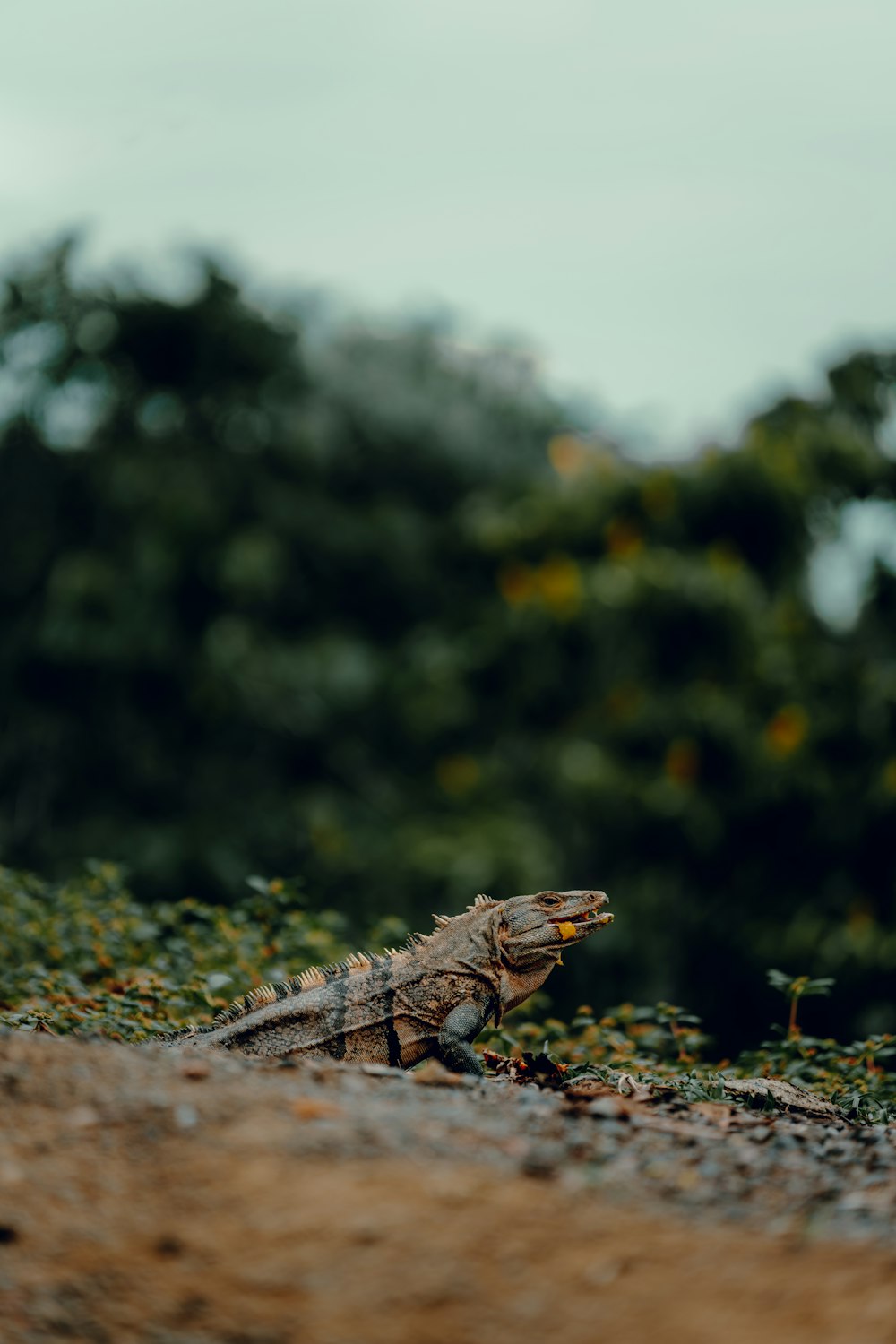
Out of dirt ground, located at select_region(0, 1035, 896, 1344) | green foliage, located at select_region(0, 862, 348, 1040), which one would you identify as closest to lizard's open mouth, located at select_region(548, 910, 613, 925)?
green foliage, located at select_region(0, 862, 348, 1040)

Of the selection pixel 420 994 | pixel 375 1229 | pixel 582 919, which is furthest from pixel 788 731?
pixel 375 1229

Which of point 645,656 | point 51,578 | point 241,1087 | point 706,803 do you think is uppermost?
point 51,578

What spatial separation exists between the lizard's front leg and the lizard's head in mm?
361

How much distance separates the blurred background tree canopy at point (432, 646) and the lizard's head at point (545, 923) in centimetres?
766

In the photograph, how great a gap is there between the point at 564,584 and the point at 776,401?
3377mm

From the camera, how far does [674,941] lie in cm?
1602

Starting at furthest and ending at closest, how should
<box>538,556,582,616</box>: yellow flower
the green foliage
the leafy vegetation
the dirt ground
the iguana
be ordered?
<box>538,556,582,616</box>: yellow flower < the green foliage < the leafy vegetation < the iguana < the dirt ground

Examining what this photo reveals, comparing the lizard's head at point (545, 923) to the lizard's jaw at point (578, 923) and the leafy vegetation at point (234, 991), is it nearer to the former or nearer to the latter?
the lizard's jaw at point (578, 923)

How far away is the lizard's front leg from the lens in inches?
252

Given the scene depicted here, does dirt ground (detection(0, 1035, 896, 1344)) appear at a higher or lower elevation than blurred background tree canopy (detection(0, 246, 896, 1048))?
lower

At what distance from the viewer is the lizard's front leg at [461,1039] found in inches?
252

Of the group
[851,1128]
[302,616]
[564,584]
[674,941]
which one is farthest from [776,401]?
[851,1128]

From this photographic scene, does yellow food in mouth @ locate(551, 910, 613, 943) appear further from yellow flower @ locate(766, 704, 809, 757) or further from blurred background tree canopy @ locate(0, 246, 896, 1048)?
yellow flower @ locate(766, 704, 809, 757)

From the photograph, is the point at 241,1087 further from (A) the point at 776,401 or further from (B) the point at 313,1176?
(A) the point at 776,401
